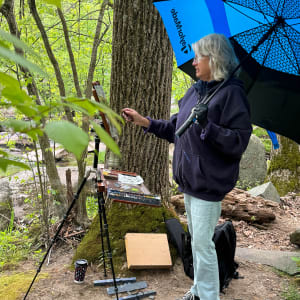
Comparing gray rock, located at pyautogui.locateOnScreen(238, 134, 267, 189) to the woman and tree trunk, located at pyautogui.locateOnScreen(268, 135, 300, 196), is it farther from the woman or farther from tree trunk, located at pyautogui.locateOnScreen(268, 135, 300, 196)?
the woman

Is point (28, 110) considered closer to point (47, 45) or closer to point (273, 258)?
point (273, 258)

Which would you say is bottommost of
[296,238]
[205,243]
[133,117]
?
[296,238]

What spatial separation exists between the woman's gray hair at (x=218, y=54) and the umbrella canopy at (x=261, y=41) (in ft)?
0.37

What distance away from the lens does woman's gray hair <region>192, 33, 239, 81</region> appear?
236 cm

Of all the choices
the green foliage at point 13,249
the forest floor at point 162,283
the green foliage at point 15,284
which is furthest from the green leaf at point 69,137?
the green foliage at point 13,249

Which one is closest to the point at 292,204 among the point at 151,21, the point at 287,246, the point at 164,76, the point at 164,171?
the point at 287,246

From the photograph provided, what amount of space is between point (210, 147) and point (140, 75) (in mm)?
1477

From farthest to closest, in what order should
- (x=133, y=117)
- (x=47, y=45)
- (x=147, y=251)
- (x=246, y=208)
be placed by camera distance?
(x=246, y=208) → (x=47, y=45) → (x=147, y=251) → (x=133, y=117)

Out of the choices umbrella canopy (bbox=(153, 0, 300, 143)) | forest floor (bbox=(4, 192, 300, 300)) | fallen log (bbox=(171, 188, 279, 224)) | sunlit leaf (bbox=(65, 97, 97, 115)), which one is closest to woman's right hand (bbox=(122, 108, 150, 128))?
umbrella canopy (bbox=(153, 0, 300, 143))

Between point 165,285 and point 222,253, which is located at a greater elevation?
point 222,253

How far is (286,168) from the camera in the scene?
7.59 metres

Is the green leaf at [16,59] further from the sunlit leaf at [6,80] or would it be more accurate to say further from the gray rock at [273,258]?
the gray rock at [273,258]

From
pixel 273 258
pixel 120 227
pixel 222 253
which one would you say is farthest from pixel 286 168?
pixel 120 227

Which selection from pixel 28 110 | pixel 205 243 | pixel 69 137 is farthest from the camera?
pixel 205 243
